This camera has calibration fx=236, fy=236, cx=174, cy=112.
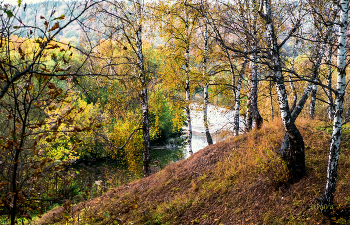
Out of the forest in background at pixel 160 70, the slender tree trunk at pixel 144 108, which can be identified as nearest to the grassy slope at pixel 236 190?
the forest in background at pixel 160 70

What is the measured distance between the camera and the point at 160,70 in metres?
13.4

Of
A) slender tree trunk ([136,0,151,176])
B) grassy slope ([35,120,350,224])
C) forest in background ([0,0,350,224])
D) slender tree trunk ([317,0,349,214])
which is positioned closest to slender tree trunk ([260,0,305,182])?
forest in background ([0,0,350,224])

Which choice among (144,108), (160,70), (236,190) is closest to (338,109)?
(236,190)

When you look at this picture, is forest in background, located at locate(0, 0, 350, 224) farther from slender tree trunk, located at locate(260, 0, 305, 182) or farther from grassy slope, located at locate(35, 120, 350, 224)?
grassy slope, located at locate(35, 120, 350, 224)

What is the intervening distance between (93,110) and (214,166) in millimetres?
16831

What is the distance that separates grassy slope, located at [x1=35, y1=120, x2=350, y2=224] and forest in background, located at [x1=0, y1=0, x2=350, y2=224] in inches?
17.8

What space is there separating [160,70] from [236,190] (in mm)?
8697

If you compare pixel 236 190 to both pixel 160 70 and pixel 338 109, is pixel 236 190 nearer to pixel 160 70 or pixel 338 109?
pixel 338 109

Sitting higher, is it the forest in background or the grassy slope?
the forest in background

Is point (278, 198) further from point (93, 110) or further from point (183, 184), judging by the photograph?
point (93, 110)

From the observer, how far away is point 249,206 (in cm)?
557

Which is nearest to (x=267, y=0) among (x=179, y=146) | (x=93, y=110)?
(x=93, y=110)

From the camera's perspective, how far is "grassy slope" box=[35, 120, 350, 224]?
509 cm

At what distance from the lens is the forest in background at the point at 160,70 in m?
2.64
